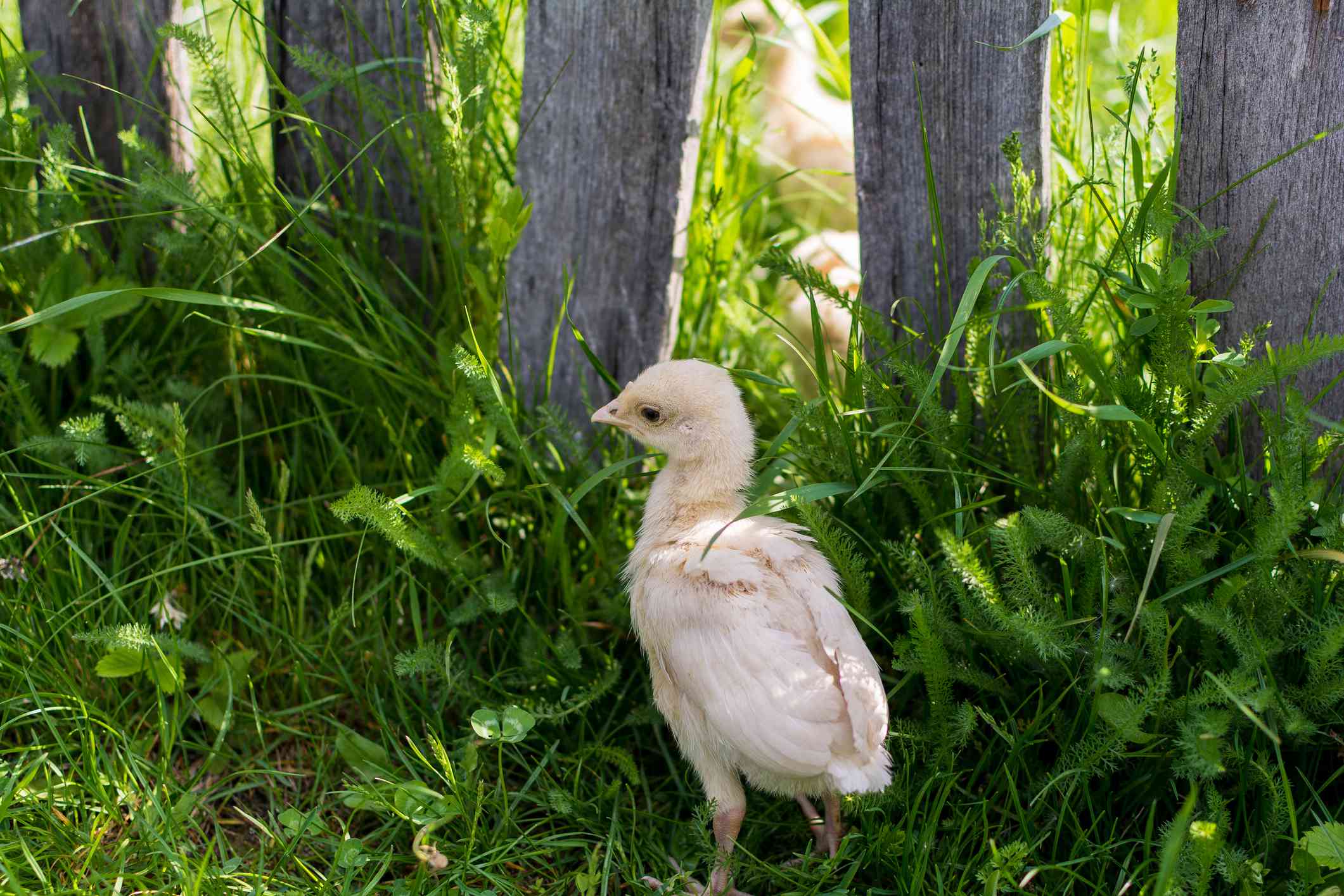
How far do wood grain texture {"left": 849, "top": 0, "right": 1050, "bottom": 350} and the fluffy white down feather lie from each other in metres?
0.68

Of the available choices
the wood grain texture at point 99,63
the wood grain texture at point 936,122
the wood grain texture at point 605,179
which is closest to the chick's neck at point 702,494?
the wood grain texture at point 605,179

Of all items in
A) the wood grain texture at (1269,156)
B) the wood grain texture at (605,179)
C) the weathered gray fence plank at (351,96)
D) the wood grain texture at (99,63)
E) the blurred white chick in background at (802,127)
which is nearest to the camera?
the wood grain texture at (1269,156)

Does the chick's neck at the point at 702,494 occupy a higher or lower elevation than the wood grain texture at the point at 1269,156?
lower

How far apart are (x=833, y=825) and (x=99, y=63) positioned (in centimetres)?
299

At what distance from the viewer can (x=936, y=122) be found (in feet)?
9.19

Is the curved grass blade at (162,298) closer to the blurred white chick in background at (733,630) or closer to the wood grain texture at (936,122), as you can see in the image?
the blurred white chick in background at (733,630)

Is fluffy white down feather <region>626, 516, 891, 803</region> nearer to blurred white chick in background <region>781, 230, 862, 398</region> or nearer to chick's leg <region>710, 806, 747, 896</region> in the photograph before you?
chick's leg <region>710, 806, 747, 896</region>

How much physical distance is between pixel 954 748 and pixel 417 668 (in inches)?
49.9

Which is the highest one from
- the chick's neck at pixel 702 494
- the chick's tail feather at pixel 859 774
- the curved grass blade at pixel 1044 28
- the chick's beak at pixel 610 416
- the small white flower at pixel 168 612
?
the curved grass blade at pixel 1044 28

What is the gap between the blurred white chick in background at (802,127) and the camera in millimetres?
4523

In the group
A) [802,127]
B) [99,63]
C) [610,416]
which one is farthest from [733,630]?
[802,127]

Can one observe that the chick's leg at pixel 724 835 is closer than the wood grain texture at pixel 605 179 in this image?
Yes

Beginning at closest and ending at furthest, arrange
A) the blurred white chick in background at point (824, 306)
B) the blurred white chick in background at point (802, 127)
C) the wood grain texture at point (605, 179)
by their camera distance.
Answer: the wood grain texture at point (605, 179)
the blurred white chick in background at point (824, 306)
the blurred white chick in background at point (802, 127)

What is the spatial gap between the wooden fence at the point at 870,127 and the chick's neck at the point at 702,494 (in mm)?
602
